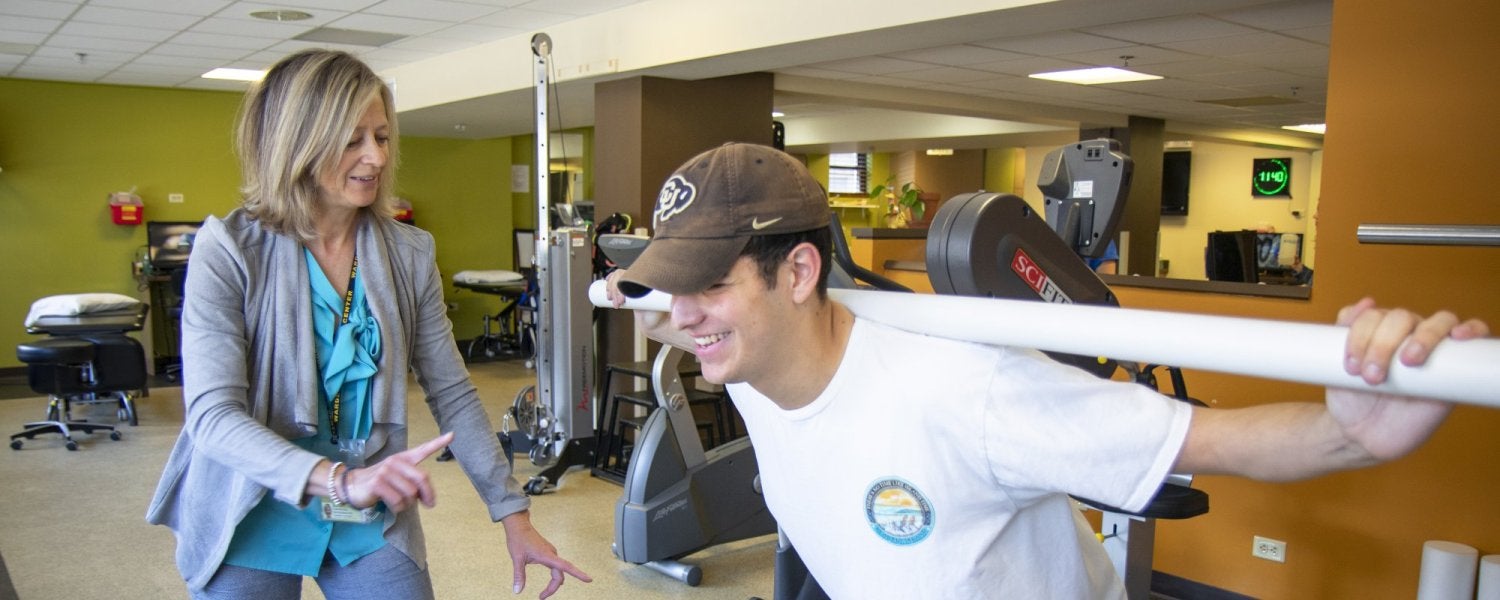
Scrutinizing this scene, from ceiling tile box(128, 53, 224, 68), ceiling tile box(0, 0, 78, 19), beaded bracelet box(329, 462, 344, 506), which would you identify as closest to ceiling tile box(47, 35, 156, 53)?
ceiling tile box(128, 53, 224, 68)

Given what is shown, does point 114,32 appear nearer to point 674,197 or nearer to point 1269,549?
point 674,197

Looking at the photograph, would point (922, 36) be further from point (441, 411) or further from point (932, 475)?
point (932, 475)

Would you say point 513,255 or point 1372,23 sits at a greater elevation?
point 1372,23

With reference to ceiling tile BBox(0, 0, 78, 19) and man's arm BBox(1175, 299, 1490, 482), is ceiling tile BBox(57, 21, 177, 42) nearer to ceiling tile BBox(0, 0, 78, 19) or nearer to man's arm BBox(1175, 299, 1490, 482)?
ceiling tile BBox(0, 0, 78, 19)

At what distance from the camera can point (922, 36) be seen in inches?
204

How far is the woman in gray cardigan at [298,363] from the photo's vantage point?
1456 mm

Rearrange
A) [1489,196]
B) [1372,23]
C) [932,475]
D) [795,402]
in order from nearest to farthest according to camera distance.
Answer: [932,475] → [795,402] → [1489,196] → [1372,23]

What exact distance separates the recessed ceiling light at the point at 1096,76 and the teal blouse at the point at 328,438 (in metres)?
6.27

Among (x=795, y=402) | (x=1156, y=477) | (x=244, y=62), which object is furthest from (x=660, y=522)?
(x=244, y=62)

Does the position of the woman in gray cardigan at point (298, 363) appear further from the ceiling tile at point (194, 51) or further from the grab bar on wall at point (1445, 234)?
the ceiling tile at point (194, 51)

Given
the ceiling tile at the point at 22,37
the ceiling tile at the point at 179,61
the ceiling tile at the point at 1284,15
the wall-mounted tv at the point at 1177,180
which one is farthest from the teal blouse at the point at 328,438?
the wall-mounted tv at the point at 1177,180

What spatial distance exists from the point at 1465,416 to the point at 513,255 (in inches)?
390

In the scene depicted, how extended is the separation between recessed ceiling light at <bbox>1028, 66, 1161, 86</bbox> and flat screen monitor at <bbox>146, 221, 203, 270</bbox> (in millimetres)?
7342

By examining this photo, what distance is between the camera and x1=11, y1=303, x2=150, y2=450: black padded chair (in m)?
6.39
